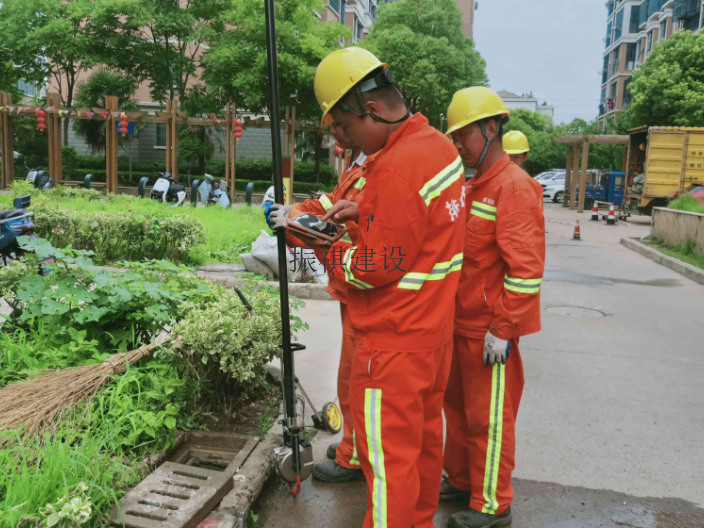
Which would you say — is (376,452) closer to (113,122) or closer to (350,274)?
(350,274)

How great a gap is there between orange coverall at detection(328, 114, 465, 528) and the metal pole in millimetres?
410

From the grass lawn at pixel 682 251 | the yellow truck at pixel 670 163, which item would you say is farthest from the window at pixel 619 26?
the grass lawn at pixel 682 251

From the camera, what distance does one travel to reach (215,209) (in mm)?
13586

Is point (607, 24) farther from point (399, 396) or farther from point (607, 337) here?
point (399, 396)

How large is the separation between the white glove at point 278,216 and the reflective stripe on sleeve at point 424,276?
19.9 inches

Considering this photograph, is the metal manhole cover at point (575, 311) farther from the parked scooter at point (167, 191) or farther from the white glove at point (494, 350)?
the parked scooter at point (167, 191)

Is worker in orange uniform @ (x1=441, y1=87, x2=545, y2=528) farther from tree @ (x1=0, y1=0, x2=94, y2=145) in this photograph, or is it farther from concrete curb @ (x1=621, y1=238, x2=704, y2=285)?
tree @ (x1=0, y1=0, x2=94, y2=145)

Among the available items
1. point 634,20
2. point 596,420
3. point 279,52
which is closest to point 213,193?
point 279,52

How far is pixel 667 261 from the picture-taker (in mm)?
11547

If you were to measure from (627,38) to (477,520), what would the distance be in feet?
214

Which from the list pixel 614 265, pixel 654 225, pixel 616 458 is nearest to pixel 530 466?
pixel 616 458

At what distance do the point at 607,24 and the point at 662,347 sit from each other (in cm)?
7121

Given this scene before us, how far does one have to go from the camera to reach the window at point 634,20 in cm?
5884

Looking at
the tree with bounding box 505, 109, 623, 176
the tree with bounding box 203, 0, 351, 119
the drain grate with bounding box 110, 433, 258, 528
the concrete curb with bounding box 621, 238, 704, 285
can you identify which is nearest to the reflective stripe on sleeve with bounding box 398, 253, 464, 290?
the drain grate with bounding box 110, 433, 258, 528
